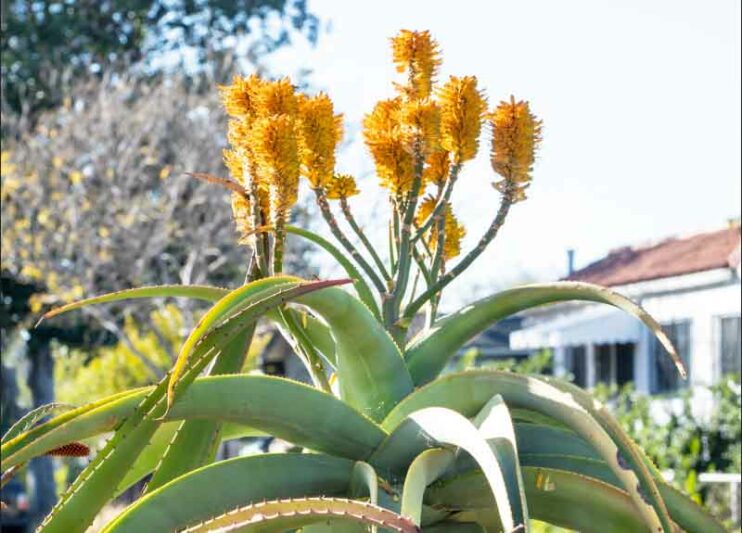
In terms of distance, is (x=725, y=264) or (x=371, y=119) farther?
(x=725, y=264)

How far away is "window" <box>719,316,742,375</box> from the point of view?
20.3m

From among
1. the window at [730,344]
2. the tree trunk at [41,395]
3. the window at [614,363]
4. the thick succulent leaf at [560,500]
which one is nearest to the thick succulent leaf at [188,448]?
the thick succulent leaf at [560,500]

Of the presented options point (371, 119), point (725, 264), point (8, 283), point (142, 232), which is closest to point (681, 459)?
point (725, 264)

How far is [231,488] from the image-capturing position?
212cm

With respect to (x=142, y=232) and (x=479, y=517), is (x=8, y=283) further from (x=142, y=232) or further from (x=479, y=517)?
(x=479, y=517)

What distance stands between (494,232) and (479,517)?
0.56m

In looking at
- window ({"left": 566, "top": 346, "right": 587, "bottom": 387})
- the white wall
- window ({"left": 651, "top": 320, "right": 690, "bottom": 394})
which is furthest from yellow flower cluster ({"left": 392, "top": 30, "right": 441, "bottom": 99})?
window ({"left": 566, "top": 346, "right": 587, "bottom": 387})

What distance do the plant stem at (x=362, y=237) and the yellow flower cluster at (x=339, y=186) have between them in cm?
2

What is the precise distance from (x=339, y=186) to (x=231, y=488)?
78cm

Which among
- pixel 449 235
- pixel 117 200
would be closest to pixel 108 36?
pixel 117 200

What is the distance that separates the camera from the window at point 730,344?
20328mm

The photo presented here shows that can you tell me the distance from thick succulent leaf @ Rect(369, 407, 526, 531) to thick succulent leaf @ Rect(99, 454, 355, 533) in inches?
3.2

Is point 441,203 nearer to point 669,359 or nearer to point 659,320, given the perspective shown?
point 659,320

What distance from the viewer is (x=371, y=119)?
2.62 meters
